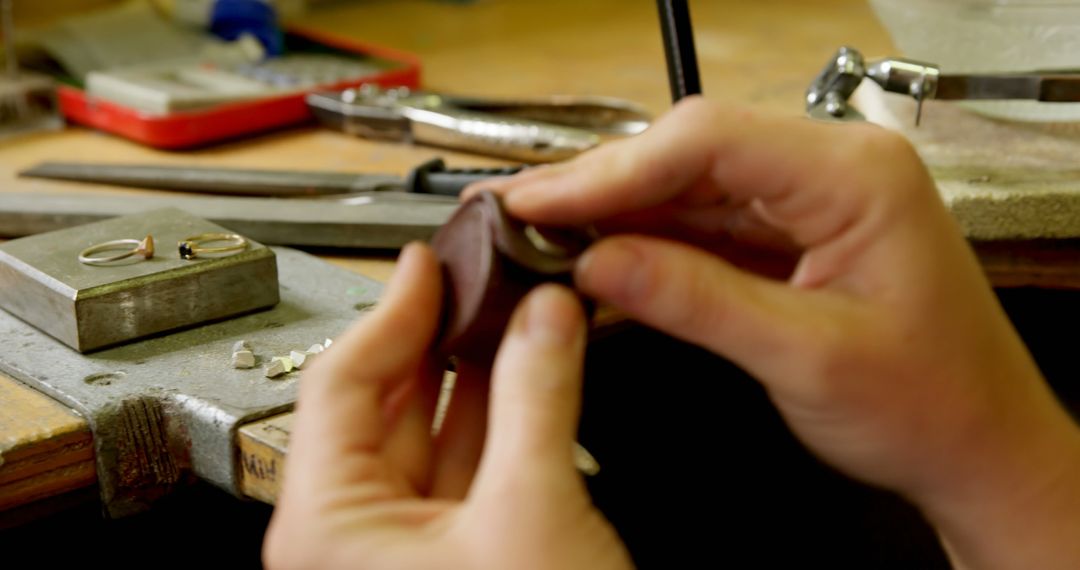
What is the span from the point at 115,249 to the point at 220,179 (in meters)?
0.26

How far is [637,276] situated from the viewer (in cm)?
48

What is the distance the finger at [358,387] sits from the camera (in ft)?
1.53

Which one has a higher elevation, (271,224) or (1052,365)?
(271,224)

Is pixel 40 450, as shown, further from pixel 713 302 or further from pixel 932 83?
pixel 932 83

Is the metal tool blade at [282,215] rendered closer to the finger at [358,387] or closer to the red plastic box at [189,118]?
the red plastic box at [189,118]

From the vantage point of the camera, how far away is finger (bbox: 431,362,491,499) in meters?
0.52

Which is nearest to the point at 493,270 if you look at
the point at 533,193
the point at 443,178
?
the point at 533,193

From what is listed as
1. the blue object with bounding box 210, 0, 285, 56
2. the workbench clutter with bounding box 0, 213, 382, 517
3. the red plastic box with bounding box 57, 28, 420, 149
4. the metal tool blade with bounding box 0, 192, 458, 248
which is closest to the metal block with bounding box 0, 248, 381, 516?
the workbench clutter with bounding box 0, 213, 382, 517

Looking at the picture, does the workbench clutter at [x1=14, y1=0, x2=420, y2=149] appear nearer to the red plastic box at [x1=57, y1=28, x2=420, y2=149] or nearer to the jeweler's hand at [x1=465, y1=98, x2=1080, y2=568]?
the red plastic box at [x1=57, y1=28, x2=420, y2=149]

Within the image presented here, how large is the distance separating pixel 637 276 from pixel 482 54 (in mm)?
1055

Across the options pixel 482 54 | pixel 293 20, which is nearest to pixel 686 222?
pixel 482 54

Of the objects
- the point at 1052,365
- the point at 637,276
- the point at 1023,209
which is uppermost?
the point at 637,276

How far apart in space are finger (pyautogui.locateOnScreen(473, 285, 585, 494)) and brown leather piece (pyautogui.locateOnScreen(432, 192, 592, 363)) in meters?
0.02

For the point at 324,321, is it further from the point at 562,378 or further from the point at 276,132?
the point at 276,132
